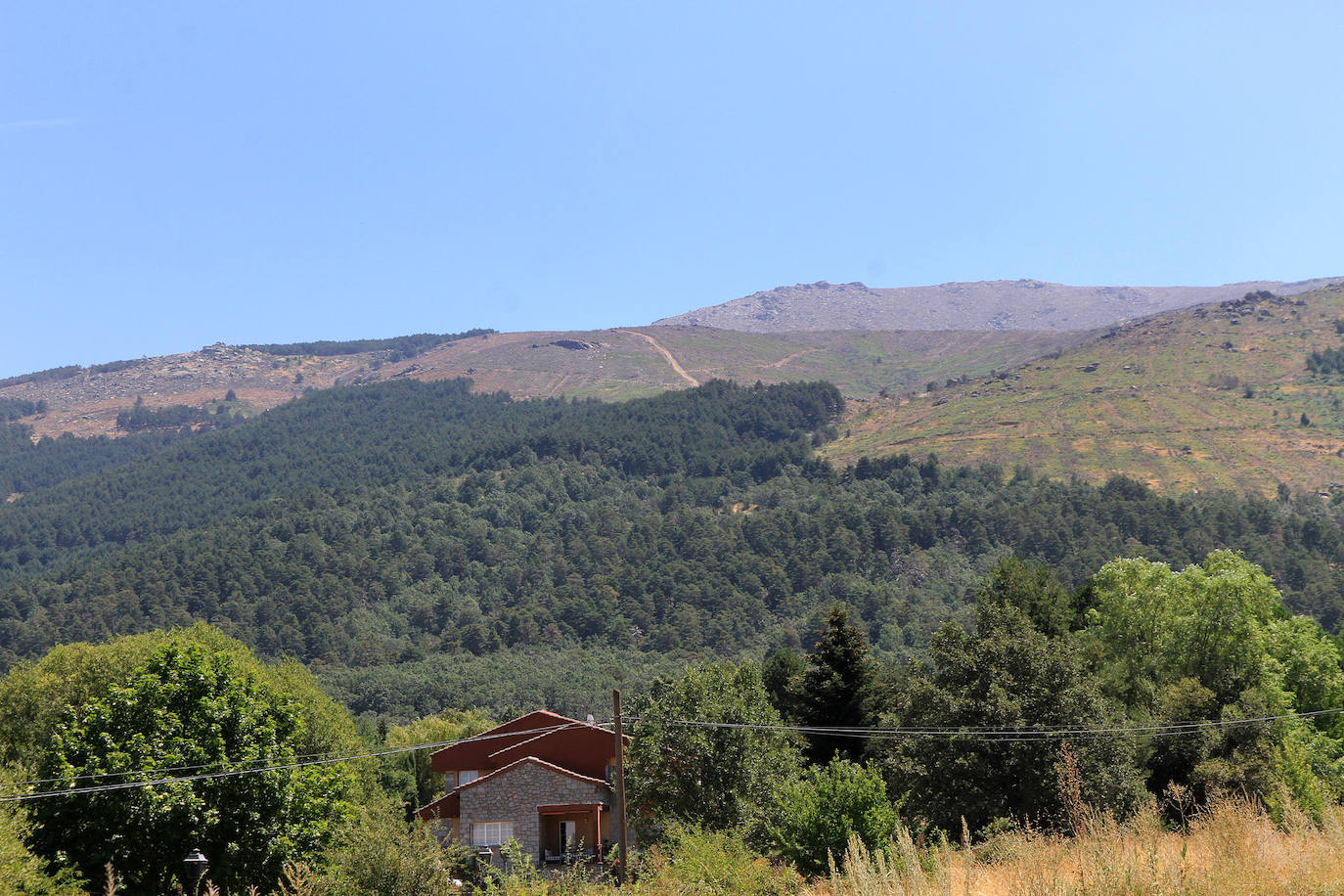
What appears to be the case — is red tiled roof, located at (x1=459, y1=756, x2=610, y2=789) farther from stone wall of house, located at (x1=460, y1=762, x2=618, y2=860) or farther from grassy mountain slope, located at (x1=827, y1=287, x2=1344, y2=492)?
grassy mountain slope, located at (x1=827, y1=287, x2=1344, y2=492)

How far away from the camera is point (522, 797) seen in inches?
1663

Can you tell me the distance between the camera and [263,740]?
2647 centimetres

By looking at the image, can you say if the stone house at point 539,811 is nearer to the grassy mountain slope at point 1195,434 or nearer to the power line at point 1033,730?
the power line at point 1033,730

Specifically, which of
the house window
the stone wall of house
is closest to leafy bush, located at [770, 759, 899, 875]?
the stone wall of house

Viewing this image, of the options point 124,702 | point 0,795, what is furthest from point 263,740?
point 0,795

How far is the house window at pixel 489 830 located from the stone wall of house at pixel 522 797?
145 mm

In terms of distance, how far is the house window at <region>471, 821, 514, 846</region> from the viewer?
42.0 metres

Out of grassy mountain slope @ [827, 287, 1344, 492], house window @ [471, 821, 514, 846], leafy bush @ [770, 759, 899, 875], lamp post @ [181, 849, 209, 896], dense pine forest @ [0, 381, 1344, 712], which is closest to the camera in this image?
lamp post @ [181, 849, 209, 896]

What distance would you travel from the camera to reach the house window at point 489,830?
42000 millimetres

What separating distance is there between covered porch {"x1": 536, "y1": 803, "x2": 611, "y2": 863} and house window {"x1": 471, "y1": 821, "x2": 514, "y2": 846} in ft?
4.42

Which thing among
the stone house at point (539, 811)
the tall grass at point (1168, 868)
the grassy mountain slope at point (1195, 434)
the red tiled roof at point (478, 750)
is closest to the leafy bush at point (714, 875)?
the tall grass at point (1168, 868)

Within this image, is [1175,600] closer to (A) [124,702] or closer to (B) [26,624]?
(A) [124,702]

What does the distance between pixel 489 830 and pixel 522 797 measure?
1716mm

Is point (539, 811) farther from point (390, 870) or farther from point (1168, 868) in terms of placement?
point (1168, 868)
